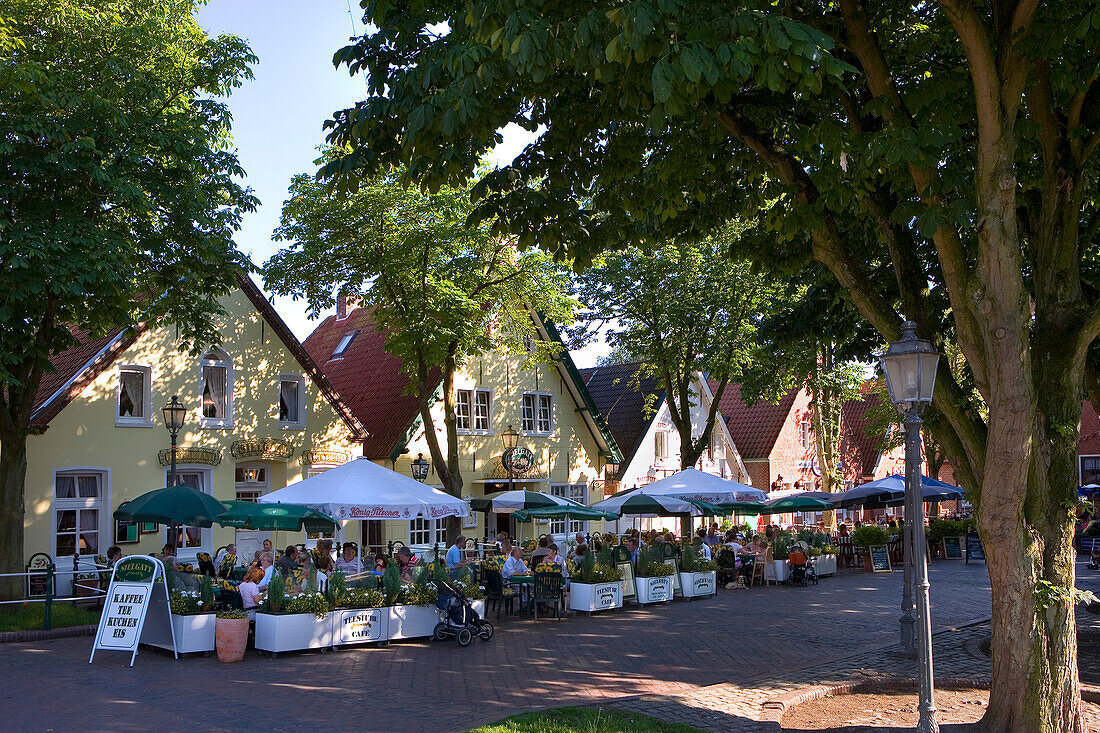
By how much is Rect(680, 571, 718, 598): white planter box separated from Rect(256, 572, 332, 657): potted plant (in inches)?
390

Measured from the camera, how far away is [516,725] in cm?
931

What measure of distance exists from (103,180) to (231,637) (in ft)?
25.1

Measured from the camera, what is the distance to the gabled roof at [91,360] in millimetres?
21266

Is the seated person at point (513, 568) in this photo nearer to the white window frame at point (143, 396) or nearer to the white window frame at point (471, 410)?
the white window frame at point (143, 396)

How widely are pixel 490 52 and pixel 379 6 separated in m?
1.48

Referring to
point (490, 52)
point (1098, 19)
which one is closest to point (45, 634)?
point (490, 52)

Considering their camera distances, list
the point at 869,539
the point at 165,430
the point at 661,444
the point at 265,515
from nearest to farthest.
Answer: the point at 265,515
the point at 165,430
the point at 869,539
the point at 661,444

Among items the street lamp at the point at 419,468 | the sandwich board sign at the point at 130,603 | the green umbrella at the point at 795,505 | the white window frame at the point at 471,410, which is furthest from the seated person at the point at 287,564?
the green umbrella at the point at 795,505

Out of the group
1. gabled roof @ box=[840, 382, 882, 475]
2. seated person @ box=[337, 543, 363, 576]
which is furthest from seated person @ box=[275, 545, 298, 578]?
gabled roof @ box=[840, 382, 882, 475]

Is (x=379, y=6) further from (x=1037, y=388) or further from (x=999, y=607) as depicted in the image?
(x=999, y=607)

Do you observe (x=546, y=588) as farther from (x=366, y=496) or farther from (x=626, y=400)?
(x=626, y=400)

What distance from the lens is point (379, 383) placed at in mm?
31344

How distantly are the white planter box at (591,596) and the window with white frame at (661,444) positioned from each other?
734 inches

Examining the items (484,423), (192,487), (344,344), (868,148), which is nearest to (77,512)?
(192,487)
